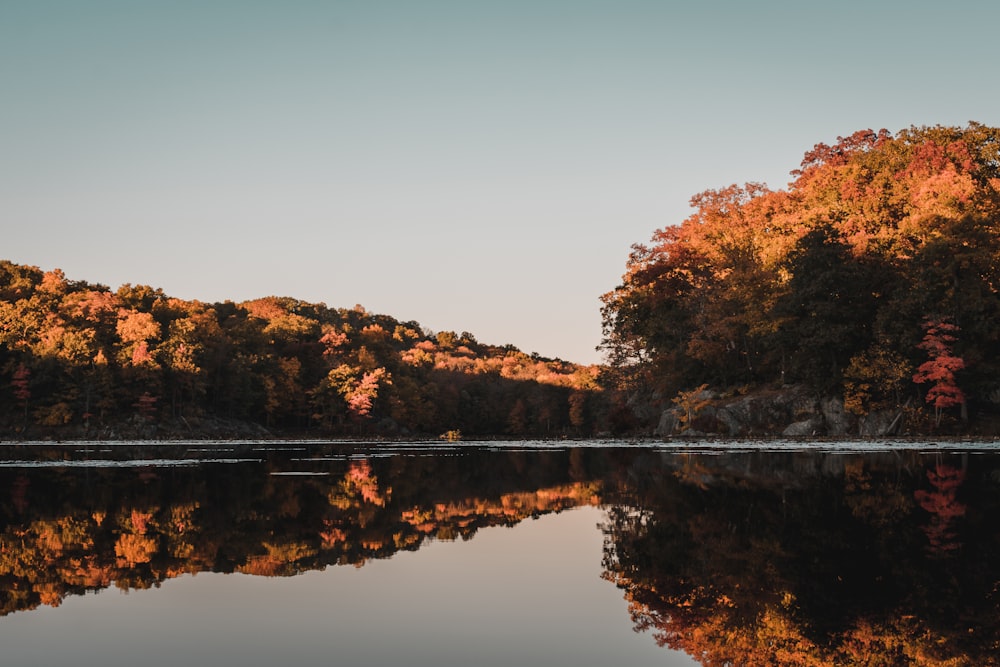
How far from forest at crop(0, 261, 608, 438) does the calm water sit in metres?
68.5

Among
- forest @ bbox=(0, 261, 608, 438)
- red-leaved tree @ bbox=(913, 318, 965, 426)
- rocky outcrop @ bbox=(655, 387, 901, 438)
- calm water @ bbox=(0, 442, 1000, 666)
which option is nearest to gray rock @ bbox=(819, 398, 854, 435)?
rocky outcrop @ bbox=(655, 387, 901, 438)

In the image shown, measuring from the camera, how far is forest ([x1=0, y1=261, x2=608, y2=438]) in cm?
8156

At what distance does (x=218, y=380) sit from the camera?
94.2 m

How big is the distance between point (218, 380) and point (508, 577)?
90.4m

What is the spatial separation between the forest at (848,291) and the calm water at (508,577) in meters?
29.7

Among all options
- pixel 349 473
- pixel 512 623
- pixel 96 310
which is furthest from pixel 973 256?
pixel 96 310

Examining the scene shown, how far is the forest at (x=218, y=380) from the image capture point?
8156 cm

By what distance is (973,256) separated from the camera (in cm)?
4512

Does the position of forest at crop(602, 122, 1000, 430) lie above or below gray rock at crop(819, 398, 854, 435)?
above

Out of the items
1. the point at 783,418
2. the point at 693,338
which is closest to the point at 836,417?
the point at 783,418

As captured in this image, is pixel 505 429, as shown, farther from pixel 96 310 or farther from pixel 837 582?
pixel 837 582

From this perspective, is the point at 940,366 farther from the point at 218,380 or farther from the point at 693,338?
the point at 218,380

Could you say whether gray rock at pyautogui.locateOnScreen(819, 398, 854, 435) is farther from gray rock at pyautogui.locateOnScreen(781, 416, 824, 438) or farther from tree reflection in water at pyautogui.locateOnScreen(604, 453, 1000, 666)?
tree reflection in water at pyautogui.locateOnScreen(604, 453, 1000, 666)

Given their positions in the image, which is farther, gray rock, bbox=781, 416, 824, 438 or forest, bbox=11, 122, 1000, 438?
gray rock, bbox=781, 416, 824, 438
